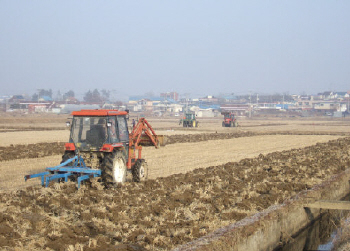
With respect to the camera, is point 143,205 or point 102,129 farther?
point 102,129

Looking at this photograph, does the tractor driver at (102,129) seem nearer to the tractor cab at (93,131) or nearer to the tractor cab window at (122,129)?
the tractor cab at (93,131)

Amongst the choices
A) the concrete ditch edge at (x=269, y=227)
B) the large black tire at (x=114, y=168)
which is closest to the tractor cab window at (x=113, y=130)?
the large black tire at (x=114, y=168)

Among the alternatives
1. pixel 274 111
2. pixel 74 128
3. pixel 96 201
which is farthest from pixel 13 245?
pixel 274 111

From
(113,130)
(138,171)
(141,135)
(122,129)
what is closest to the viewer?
(113,130)

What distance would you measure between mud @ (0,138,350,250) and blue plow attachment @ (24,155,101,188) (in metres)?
0.27

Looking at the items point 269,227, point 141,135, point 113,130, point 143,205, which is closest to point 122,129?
point 113,130

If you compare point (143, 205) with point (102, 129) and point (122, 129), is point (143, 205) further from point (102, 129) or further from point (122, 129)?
point (122, 129)

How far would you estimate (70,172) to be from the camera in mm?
12875

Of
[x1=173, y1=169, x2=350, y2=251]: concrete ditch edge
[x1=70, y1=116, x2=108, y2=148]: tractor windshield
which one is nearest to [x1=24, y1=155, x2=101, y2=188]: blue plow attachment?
[x1=70, y1=116, x2=108, y2=148]: tractor windshield

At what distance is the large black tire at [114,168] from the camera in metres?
12.8

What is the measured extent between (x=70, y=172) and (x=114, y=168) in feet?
3.79

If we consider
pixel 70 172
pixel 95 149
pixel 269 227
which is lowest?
pixel 269 227

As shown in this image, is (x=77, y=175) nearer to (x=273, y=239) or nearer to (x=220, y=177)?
(x=220, y=177)

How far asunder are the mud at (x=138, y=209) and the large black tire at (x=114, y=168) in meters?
0.27
